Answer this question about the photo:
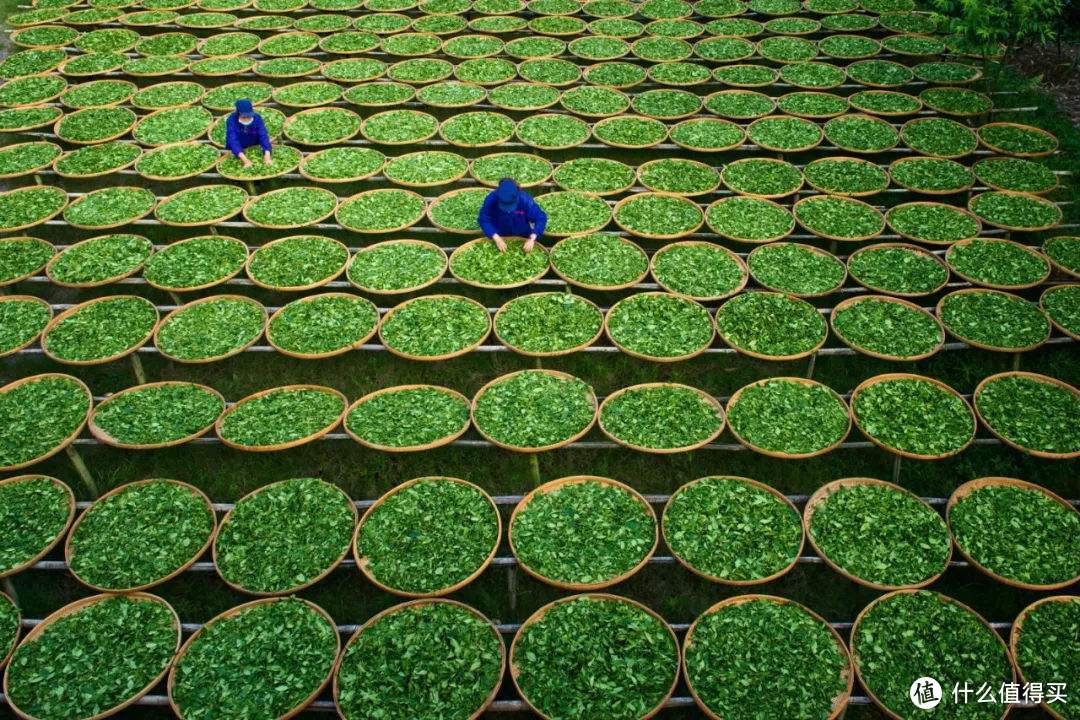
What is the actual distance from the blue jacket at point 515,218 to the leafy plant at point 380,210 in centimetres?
107

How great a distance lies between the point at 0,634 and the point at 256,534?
1909 mm

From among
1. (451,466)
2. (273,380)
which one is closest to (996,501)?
(451,466)

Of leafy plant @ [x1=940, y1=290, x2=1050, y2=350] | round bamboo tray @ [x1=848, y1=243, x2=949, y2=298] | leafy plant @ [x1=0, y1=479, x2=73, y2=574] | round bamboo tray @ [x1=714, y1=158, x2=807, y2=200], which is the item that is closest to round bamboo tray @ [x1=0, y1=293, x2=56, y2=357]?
leafy plant @ [x1=0, y1=479, x2=73, y2=574]

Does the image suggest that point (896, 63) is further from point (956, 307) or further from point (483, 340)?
point (483, 340)

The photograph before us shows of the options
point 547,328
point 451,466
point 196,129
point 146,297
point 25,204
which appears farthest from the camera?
point 196,129

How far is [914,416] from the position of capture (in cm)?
649

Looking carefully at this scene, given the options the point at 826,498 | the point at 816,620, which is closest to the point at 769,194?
the point at 826,498

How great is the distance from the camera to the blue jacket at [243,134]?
9.69 meters

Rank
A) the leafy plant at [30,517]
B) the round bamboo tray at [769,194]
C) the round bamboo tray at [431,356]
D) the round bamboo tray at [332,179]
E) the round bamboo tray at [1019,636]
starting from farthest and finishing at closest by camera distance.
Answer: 1. the round bamboo tray at [332,179]
2. the round bamboo tray at [769,194]
3. the round bamboo tray at [431,356]
4. the leafy plant at [30,517]
5. the round bamboo tray at [1019,636]

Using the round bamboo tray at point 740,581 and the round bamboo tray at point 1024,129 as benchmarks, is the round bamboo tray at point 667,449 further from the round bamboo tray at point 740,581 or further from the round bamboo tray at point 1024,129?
the round bamboo tray at point 1024,129

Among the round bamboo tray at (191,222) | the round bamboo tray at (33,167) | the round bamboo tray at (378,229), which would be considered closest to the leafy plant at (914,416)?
the round bamboo tray at (378,229)

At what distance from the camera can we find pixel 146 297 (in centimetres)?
836

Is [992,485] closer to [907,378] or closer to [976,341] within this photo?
[907,378]

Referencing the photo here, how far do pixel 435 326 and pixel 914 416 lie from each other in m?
4.81
